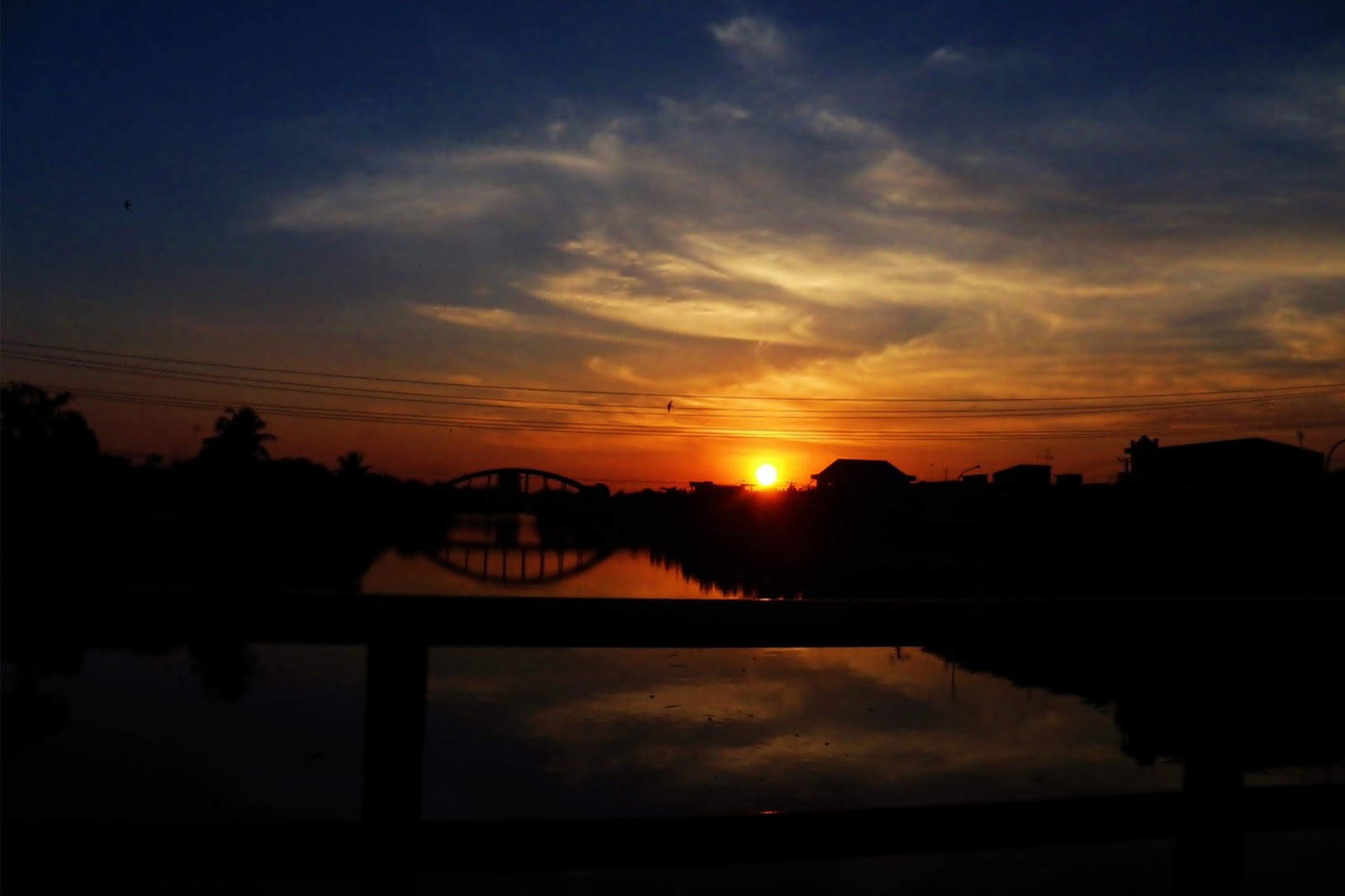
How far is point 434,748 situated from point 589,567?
43.8m

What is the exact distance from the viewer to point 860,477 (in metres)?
95.4

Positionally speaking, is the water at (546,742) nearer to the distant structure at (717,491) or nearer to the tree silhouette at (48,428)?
the tree silhouette at (48,428)

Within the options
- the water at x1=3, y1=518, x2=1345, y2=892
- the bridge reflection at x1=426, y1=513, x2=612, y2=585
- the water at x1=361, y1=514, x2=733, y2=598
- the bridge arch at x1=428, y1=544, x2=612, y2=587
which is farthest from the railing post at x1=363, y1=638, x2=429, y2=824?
the bridge reflection at x1=426, y1=513, x2=612, y2=585

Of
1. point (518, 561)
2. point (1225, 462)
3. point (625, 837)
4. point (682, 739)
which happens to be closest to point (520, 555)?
point (518, 561)

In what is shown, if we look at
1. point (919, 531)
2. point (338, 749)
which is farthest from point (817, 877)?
point (919, 531)

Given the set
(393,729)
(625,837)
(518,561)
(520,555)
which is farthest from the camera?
(520,555)

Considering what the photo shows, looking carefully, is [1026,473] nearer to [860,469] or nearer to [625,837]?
[860,469]

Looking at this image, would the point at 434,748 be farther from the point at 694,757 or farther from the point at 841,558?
the point at 841,558

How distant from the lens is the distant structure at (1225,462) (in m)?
56.6

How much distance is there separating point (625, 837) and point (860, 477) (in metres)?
95.2

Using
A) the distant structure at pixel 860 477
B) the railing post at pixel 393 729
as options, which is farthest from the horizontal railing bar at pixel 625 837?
the distant structure at pixel 860 477

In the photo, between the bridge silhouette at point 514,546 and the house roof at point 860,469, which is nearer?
the bridge silhouette at point 514,546

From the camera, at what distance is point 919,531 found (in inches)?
2137

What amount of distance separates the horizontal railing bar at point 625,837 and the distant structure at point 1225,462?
55193 mm
